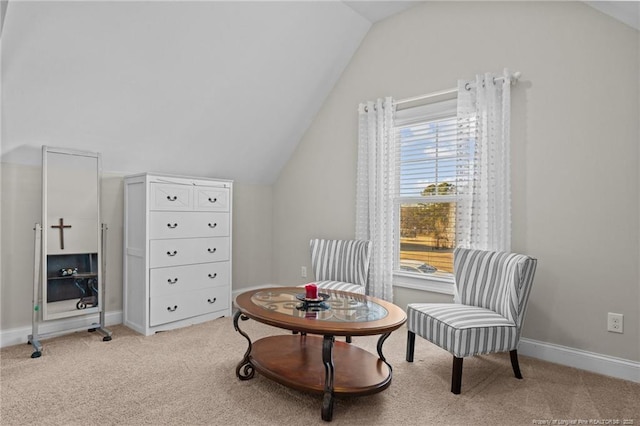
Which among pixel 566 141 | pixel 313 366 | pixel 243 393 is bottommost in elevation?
pixel 243 393

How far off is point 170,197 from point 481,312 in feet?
9.13

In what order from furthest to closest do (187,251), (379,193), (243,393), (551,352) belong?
(379,193), (187,251), (551,352), (243,393)

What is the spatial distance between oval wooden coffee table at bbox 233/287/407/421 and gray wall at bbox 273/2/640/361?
1.34 metres

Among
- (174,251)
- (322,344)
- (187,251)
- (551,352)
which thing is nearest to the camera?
(322,344)

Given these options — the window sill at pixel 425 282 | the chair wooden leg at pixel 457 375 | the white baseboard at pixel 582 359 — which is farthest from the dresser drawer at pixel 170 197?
the white baseboard at pixel 582 359

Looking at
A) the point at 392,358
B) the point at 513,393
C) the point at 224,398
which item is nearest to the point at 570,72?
the point at 513,393

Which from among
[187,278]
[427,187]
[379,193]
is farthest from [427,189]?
[187,278]

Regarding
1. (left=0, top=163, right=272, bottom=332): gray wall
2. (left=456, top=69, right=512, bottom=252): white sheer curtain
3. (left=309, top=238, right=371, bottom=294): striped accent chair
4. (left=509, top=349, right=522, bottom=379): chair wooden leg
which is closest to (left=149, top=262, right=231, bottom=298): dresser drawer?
(left=0, top=163, right=272, bottom=332): gray wall

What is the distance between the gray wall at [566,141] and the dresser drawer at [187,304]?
203 centimetres

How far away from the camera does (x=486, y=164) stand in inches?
120

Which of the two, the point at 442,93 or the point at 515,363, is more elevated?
the point at 442,93

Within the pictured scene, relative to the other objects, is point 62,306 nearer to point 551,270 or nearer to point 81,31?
point 81,31

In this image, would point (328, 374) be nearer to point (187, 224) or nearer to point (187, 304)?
point (187, 304)

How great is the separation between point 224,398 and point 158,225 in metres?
1.81
